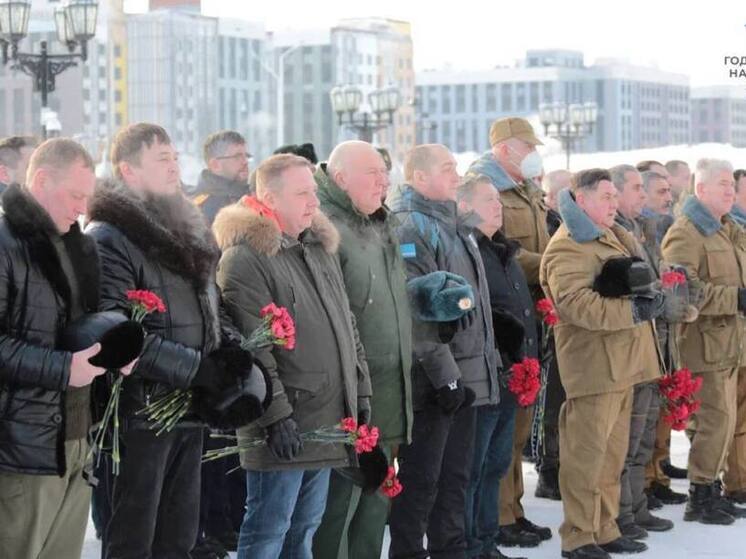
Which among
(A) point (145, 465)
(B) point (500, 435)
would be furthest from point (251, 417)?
(B) point (500, 435)

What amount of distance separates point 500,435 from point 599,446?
0.44 meters

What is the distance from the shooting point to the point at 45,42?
16062 millimetres

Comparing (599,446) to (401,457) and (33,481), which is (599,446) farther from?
(33,481)

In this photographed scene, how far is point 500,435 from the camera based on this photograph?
6.34m

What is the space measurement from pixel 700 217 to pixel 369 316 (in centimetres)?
279

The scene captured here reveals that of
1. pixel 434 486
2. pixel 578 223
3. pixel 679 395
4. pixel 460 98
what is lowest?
pixel 434 486

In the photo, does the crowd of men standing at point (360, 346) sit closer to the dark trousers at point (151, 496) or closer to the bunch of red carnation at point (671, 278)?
the dark trousers at point (151, 496)

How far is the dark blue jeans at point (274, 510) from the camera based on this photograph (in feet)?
15.3

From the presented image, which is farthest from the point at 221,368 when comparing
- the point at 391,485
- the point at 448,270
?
the point at 448,270

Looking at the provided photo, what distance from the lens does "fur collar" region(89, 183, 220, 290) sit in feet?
14.5

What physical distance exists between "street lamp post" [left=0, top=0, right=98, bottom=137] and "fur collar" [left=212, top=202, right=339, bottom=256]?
11.2 meters

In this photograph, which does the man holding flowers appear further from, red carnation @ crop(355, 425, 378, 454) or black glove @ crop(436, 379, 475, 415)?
black glove @ crop(436, 379, 475, 415)

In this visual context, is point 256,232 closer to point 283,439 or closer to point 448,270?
point 283,439

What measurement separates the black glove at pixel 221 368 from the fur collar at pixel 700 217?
12.3ft
